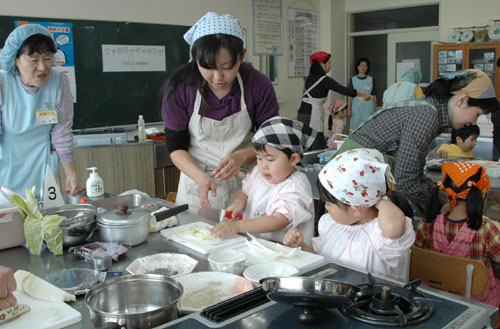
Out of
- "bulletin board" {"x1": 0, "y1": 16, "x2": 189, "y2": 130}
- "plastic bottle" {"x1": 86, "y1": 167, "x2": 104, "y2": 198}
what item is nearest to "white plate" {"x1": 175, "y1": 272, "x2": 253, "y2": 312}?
"plastic bottle" {"x1": 86, "y1": 167, "x2": 104, "y2": 198}

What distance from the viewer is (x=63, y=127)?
2.37 meters

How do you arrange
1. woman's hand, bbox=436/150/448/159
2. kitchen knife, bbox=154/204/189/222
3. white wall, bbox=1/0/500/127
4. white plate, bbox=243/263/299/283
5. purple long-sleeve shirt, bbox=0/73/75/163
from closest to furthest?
white plate, bbox=243/263/299/283 < kitchen knife, bbox=154/204/189/222 < purple long-sleeve shirt, bbox=0/73/75/163 < woman's hand, bbox=436/150/448/159 < white wall, bbox=1/0/500/127

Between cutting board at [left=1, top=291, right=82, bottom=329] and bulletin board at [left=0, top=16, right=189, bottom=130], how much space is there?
3.65 m

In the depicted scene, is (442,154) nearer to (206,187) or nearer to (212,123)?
(212,123)

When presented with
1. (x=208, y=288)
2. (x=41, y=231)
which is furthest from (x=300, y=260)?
(x=41, y=231)

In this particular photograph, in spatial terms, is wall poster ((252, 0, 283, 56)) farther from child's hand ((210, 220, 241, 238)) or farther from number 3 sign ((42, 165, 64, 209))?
child's hand ((210, 220, 241, 238))

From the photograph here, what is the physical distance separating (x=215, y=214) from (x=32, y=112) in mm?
1077

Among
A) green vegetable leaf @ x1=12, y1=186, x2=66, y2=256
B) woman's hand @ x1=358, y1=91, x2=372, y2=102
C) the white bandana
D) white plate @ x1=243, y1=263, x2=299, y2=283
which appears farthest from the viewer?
woman's hand @ x1=358, y1=91, x2=372, y2=102

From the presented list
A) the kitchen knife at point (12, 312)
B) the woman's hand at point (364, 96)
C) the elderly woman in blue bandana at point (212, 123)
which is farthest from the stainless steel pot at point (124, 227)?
the woman's hand at point (364, 96)

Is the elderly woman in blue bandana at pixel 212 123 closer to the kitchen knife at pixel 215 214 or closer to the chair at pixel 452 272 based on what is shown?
the kitchen knife at pixel 215 214

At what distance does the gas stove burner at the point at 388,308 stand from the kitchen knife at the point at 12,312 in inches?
27.2

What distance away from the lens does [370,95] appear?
6.95 m

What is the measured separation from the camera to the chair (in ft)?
5.49

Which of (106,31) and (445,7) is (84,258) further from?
(445,7)
